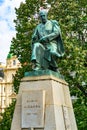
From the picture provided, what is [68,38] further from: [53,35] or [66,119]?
[66,119]

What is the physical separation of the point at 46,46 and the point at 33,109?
2.28 metres

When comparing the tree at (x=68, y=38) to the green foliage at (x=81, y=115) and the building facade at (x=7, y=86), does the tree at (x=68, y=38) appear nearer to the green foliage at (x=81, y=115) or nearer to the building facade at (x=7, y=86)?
the green foliage at (x=81, y=115)

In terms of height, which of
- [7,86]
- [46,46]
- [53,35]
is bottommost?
[46,46]

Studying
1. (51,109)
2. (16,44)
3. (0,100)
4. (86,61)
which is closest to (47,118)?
(51,109)

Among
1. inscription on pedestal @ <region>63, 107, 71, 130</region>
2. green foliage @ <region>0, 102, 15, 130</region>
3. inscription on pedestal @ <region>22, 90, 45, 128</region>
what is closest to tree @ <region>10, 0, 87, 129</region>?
green foliage @ <region>0, 102, 15, 130</region>

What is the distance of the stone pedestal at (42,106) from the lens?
13.6m

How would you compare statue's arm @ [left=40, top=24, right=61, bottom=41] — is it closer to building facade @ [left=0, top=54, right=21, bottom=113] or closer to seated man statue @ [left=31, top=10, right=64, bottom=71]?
seated man statue @ [left=31, top=10, right=64, bottom=71]

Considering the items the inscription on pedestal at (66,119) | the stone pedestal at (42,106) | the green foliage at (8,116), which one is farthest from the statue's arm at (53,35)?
the green foliage at (8,116)

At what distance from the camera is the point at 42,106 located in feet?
44.9

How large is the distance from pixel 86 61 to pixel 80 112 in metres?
2.98

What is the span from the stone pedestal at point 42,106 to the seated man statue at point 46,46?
1.81ft

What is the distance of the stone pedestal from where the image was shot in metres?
13.6

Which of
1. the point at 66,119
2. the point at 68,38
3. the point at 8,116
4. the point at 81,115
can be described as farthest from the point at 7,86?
the point at 66,119

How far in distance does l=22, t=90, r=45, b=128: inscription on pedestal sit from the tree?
34.6 feet
